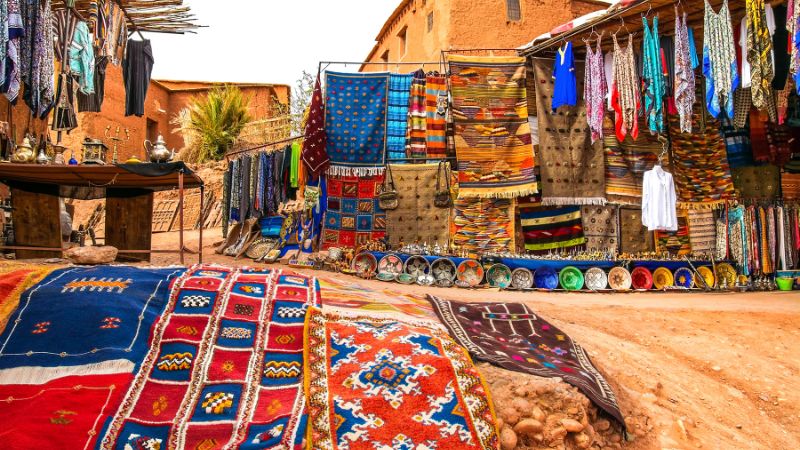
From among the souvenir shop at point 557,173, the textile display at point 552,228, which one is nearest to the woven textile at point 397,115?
the souvenir shop at point 557,173

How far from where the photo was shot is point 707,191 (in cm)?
871

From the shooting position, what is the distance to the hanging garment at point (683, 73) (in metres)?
7.23

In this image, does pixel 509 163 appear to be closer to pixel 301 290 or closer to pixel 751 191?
pixel 751 191

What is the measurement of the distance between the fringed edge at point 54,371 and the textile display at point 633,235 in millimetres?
7541

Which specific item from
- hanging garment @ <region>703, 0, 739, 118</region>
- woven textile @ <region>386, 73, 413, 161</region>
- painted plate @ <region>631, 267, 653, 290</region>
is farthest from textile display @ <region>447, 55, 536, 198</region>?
hanging garment @ <region>703, 0, 739, 118</region>

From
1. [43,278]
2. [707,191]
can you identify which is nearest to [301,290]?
[43,278]

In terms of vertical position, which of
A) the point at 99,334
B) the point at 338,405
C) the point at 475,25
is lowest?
the point at 338,405

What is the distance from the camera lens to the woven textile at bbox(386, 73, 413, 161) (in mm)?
9172

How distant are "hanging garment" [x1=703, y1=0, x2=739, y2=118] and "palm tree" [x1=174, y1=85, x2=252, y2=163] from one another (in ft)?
44.6

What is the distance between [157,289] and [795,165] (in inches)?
369

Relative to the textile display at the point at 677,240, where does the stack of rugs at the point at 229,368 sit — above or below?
below

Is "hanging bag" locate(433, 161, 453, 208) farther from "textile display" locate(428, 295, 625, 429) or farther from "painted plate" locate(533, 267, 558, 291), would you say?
"textile display" locate(428, 295, 625, 429)

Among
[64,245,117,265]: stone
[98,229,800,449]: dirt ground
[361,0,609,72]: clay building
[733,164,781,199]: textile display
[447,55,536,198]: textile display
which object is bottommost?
[98,229,800,449]: dirt ground

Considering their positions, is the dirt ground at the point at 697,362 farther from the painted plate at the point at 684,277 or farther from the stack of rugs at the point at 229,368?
the painted plate at the point at 684,277
